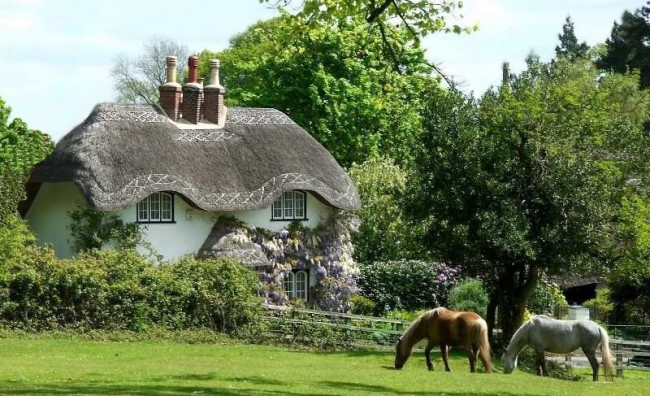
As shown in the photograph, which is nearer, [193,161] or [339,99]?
[193,161]

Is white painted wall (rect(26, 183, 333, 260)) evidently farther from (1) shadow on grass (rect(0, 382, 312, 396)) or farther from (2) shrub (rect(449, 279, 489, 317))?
(1) shadow on grass (rect(0, 382, 312, 396))

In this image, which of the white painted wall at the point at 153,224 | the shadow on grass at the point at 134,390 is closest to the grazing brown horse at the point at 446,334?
the shadow on grass at the point at 134,390

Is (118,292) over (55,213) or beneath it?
beneath

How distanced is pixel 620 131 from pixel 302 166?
1155 cm

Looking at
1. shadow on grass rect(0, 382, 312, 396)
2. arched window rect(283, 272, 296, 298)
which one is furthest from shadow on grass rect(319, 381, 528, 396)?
arched window rect(283, 272, 296, 298)

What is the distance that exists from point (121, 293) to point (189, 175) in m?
7.49

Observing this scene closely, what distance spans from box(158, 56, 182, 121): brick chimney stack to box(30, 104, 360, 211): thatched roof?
0.36 m

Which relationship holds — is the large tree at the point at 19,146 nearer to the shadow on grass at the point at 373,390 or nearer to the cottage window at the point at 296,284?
the cottage window at the point at 296,284

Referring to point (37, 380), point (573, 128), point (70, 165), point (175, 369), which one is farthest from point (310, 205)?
point (37, 380)

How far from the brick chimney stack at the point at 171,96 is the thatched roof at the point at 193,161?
0.36m

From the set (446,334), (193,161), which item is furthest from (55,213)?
(446,334)

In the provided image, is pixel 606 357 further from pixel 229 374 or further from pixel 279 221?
pixel 279 221

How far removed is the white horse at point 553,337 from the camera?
100 ft

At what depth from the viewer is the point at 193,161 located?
40906 millimetres
